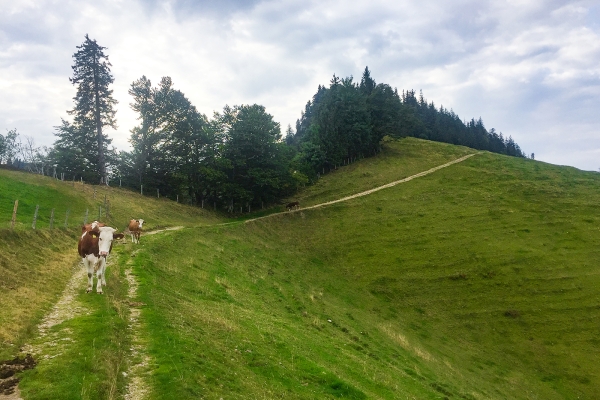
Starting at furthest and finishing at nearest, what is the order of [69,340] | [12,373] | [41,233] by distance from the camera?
[41,233] < [69,340] < [12,373]

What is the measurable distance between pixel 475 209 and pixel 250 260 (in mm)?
32751

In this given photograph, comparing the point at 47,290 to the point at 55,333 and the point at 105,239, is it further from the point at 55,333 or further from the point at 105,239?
the point at 55,333

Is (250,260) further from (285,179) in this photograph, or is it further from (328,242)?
(285,179)

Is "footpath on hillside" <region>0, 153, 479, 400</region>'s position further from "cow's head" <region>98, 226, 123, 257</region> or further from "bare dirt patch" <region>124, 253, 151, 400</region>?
"cow's head" <region>98, 226, 123, 257</region>

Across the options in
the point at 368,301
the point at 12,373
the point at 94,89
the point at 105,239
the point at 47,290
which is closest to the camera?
the point at 12,373

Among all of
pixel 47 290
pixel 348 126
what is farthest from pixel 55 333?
pixel 348 126

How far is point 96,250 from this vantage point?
49.1ft

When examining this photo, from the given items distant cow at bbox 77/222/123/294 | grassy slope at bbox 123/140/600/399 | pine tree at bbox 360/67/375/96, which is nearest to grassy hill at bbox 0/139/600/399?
grassy slope at bbox 123/140/600/399

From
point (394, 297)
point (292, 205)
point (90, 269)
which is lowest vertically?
point (394, 297)

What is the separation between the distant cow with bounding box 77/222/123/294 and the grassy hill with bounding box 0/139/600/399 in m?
0.83

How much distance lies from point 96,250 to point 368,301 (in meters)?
23.4

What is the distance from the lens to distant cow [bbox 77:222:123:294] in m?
14.6

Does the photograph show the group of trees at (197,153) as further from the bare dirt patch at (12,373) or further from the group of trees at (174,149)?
the bare dirt patch at (12,373)

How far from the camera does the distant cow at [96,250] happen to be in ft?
48.0
